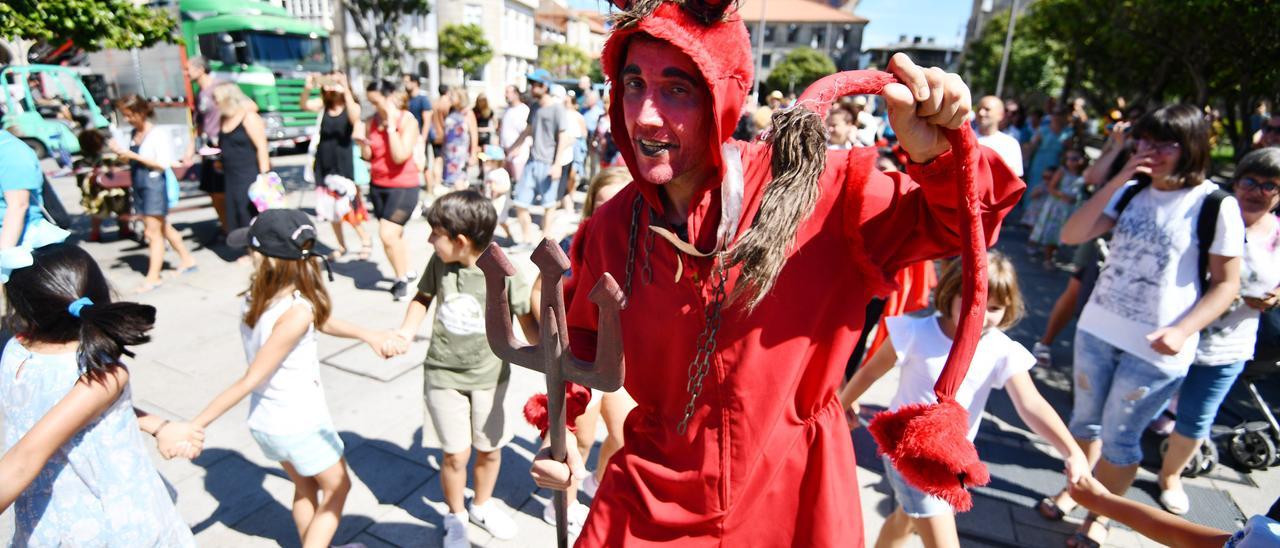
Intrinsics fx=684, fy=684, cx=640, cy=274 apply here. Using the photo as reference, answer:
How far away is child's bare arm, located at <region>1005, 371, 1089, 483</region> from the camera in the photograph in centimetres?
207

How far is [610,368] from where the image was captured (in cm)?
140

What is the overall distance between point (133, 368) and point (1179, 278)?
5.73 metres

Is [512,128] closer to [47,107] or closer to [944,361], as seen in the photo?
[944,361]

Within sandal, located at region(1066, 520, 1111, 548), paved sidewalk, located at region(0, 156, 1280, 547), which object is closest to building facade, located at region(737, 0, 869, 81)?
paved sidewalk, located at region(0, 156, 1280, 547)

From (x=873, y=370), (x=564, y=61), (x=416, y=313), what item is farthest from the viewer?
(x=564, y=61)

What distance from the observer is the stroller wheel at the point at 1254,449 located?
3691 millimetres

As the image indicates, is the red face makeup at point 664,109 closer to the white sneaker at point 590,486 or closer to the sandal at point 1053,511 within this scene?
the white sneaker at point 590,486

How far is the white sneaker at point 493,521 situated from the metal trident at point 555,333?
5.30 ft

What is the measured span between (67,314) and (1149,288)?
3.80 meters

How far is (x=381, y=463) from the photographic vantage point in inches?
138

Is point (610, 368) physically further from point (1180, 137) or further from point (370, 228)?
point (370, 228)

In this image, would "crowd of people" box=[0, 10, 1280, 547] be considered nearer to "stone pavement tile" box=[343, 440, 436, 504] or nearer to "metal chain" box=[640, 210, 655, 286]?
"metal chain" box=[640, 210, 655, 286]

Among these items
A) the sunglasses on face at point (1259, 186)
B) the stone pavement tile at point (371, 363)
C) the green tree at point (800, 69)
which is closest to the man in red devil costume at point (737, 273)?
the sunglasses on face at point (1259, 186)

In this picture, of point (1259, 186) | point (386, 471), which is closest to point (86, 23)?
point (386, 471)
